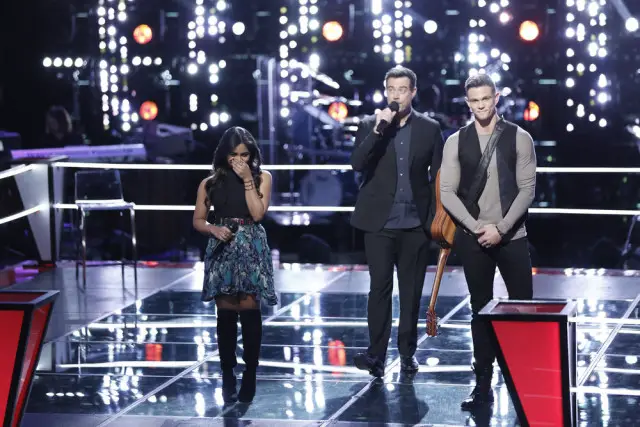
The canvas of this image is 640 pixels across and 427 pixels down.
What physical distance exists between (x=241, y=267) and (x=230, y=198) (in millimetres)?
367

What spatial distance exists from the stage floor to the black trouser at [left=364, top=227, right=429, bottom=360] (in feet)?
0.75

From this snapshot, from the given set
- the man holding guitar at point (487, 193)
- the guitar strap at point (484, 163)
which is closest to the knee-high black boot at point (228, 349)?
the man holding guitar at point (487, 193)

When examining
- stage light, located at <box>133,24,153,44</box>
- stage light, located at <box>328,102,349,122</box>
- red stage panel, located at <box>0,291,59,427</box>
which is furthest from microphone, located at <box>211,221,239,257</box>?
stage light, located at <box>133,24,153,44</box>

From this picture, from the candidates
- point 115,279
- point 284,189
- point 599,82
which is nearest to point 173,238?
point 284,189

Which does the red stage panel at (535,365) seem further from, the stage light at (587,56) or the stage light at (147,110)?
the stage light at (147,110)

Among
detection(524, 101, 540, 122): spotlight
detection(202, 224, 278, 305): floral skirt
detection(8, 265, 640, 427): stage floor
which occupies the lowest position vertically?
detection(8, 265, 640, 427): stage floor

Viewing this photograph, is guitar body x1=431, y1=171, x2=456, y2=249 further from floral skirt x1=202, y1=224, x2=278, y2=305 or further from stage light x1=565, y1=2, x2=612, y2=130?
stage light x1=565, y1=2, x2=612, y2=130

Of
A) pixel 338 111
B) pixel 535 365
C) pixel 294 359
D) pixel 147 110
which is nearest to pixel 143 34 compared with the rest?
pixel 147 110

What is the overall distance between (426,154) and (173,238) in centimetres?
727

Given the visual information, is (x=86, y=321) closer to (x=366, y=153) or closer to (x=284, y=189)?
(x=366, y=153)

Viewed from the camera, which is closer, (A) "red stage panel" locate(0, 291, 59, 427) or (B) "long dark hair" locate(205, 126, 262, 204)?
(A) "red stage panel" locate(0, 291, 59, 427)

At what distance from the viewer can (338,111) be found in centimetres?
1588

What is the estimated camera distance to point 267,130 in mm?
15188

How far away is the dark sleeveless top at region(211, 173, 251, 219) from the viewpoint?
5.79 m
